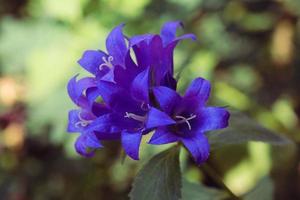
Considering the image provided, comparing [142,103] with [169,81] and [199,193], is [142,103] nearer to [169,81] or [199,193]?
[169,81]

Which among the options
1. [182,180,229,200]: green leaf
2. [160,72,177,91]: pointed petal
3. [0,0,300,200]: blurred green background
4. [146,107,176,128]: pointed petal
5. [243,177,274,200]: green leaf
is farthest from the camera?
[0,0,300,200]: blurred green background

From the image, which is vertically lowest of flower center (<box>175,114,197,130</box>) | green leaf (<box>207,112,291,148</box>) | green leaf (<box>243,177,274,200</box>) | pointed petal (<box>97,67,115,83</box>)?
green leaf (<box>243,177,274,200</box>)

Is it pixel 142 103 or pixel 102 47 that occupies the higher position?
pixel 142 103

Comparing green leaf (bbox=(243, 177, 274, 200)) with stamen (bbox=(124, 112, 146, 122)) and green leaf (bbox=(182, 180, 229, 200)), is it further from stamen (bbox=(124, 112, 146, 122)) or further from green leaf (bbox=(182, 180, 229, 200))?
stamen (bbox=(124, 112, 146, 122))

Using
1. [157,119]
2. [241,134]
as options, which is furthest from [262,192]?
[157,119]

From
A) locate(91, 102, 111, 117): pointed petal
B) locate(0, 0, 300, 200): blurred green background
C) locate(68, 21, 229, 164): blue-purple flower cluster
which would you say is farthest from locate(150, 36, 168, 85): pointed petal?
locate(0, 0, 300, 200): blurred green background
